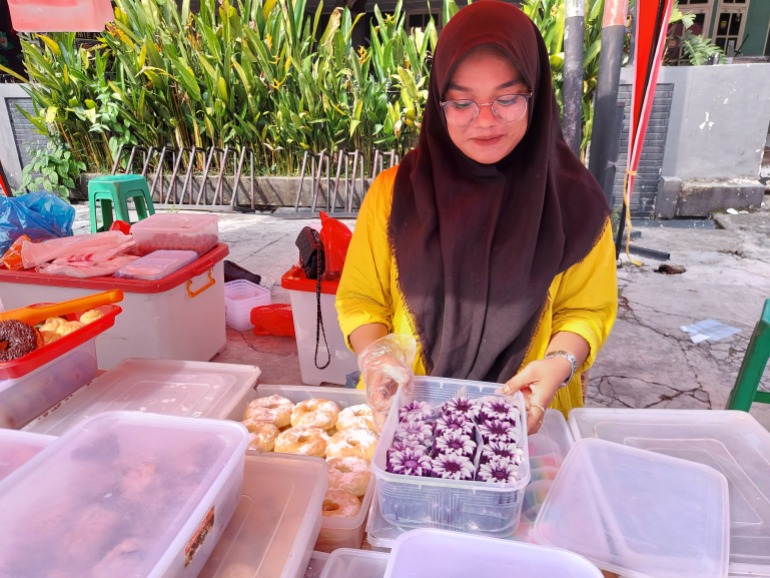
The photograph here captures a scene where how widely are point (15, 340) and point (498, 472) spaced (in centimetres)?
105

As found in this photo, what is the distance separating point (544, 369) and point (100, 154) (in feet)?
24.2

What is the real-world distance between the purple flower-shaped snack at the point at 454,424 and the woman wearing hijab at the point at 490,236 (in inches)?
7.5

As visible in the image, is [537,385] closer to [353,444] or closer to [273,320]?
[353,444]

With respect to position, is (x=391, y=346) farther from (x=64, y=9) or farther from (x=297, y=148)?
(x=297, y=148)

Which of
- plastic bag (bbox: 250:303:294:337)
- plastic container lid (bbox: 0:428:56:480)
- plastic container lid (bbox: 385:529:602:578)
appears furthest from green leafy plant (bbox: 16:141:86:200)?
plastic container lid (bbox: 385:529:602:578)

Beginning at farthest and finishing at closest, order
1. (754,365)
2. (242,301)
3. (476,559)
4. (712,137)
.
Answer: (712,137) → (242,301) → (754,365) → (476,559)

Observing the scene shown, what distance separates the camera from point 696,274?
13.6 feet

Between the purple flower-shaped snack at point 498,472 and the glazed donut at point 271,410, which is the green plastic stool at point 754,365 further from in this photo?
the glazed donut at point 271,410

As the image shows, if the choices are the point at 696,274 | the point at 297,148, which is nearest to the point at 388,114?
the point at 297,148

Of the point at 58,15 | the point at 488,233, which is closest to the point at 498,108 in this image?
the point at 488,233

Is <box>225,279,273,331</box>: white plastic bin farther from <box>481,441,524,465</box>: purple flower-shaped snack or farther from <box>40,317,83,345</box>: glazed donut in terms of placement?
<box>481,441,524,465</box>: purple flower-shaped snack

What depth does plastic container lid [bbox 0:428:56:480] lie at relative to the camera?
2.72ft

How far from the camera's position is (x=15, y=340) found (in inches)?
44.8

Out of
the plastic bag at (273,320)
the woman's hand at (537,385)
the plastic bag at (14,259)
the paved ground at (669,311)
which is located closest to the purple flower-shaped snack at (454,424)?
the woman's hand at (537,385)
